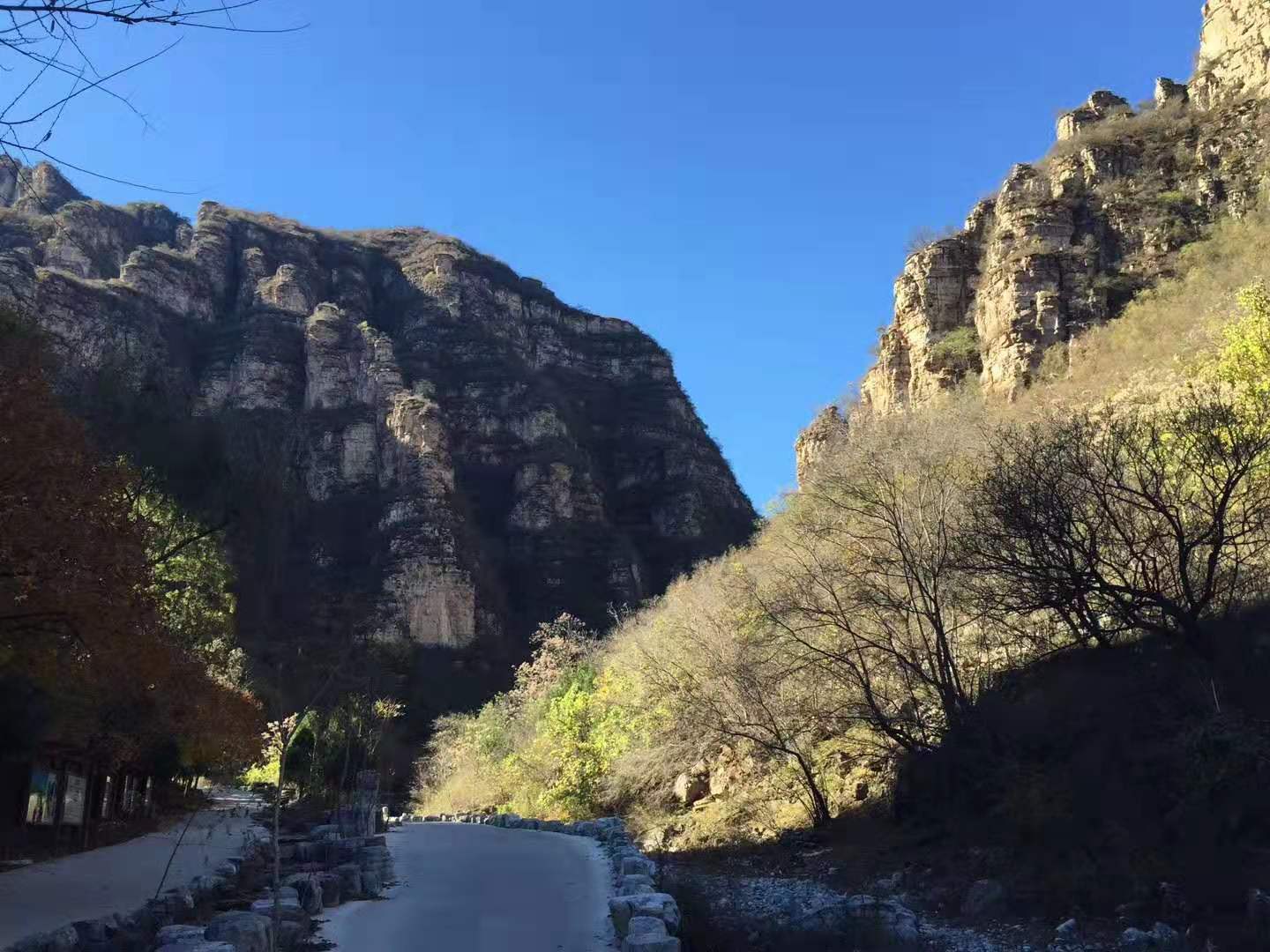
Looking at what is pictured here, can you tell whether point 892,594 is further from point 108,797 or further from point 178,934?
point 108,797

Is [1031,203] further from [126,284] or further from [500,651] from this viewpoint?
[126,284]

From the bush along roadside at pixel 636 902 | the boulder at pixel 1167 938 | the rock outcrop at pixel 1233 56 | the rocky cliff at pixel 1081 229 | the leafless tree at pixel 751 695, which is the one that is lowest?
the boulder at pixel 1167 938

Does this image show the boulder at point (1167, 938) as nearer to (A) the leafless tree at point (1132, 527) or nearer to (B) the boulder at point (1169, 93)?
(A) the leafless tree at point (1132, 527)

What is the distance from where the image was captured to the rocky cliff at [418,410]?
67.2 meters

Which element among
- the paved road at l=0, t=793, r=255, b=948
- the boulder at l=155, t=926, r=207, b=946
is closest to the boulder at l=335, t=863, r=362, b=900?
the paved road at l=0, t=793, r=255, b=948

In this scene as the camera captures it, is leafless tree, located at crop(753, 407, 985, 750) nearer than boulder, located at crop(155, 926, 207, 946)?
No

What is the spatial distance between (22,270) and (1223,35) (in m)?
68.7

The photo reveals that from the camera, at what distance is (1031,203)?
4047 cm

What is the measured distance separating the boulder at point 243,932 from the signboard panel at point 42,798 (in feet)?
35.5

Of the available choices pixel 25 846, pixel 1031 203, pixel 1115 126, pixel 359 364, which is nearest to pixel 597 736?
pixel 25 846

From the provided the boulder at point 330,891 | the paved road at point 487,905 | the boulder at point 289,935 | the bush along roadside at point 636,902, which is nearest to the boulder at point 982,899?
the bush along roadside at point 636,902

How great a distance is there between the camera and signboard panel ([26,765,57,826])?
16.0 meters

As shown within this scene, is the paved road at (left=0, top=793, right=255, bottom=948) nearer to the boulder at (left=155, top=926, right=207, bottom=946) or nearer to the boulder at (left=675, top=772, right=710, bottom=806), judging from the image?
the boulder at (left=155, top=926, right=207, bottom=946)

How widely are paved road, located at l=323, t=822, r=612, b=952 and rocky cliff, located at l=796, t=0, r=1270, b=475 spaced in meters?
27.5
